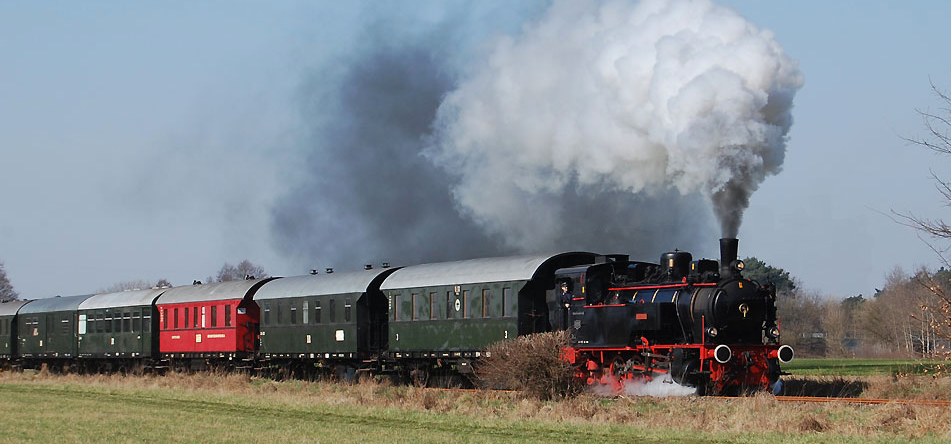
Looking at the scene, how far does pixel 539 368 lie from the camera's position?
24500 millimetres

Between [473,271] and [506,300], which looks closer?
[506,300]

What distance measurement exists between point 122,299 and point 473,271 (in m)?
22.1

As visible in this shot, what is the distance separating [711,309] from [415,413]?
6.66 metres

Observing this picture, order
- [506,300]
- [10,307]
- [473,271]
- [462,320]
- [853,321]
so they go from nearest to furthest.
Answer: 1. [506,300]
2. [462,320]
3. [473,271]
4. [10,307]
5. [853,321]

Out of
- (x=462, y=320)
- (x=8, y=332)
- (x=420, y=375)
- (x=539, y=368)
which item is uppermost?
(x=462, y=320)

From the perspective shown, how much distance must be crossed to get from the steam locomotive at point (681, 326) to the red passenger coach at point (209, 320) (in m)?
15.9

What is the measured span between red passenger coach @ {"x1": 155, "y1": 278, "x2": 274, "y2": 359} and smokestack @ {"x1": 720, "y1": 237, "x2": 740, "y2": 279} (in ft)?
63.5

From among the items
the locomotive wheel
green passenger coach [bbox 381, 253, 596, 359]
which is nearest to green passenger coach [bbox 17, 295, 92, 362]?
green passenger coach [bbox 381, 253, 596, 359]

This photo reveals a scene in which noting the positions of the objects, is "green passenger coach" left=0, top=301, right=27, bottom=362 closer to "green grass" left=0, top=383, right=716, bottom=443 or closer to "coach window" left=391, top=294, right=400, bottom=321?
"green grass" left=0, top=383, right=716, bottom=443

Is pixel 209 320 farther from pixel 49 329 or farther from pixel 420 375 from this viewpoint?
pixel 49 329

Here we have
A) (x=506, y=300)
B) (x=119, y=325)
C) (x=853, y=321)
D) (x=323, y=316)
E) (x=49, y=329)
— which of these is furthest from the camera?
(x=853, y=321)

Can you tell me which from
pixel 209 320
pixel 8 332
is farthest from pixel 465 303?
pixel 8 332

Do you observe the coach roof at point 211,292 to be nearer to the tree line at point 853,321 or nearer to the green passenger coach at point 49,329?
the green passenger coach at point 49,329

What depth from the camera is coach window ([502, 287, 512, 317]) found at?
2739 cm
